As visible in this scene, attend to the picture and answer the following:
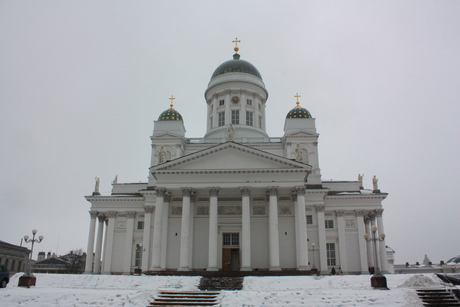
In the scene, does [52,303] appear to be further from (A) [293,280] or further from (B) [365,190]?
(B) [365,190]

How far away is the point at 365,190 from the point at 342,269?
9.75 metres

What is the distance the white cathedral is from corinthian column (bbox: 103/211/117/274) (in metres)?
0.10

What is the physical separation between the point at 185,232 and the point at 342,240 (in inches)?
670

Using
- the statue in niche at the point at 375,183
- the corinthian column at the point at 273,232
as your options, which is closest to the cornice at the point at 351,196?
the statue in niche at the point at 375,183

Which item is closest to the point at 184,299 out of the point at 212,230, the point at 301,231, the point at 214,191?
the point at 212,230

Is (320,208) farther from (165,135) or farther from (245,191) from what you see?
(165,135)

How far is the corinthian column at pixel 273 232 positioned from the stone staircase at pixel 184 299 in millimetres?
11906

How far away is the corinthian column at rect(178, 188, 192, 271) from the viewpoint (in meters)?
31.9

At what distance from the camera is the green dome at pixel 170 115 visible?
46.8 metres

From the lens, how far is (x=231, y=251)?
35562mm

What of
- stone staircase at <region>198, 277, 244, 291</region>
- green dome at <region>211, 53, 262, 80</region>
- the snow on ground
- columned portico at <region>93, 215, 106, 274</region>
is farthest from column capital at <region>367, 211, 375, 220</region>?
columned portico at <region>93, 215, 106, 274</region>

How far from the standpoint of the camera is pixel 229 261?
35.0 metres

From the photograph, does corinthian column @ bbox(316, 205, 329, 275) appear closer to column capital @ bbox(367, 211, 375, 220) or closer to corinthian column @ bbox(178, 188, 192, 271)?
column capital @ bbox(367, 211, 375, 220)

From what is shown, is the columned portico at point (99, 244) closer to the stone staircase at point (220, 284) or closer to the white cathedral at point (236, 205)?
→ the white cathedral at point (236, 205)
